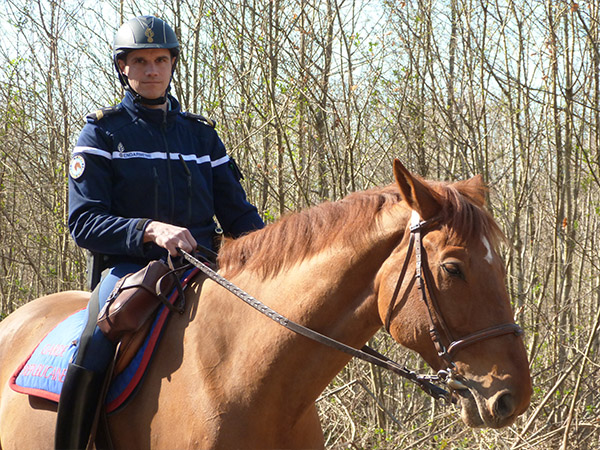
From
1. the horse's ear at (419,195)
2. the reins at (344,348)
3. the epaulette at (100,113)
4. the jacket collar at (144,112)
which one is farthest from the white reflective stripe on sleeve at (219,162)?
the horse's ear at (419,195)

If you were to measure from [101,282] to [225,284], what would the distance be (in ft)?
2.20

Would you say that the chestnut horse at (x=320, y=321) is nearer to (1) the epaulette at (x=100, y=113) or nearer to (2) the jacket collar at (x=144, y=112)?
(2) the jacket collar at (x=144, y=112)

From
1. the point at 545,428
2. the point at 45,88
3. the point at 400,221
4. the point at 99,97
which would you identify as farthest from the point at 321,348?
the point at 45,88

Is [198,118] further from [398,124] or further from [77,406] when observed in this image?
[398,124]

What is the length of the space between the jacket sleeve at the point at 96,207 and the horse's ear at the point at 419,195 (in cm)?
118

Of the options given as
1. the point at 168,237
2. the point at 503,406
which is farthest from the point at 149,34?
the point at 503,406

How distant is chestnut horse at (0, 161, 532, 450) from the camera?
2357mm

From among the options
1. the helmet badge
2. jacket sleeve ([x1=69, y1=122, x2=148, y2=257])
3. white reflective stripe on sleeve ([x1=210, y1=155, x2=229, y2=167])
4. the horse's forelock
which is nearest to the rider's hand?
jacket sleeve ([x1=69, y1=122, x2=148, y2=257])

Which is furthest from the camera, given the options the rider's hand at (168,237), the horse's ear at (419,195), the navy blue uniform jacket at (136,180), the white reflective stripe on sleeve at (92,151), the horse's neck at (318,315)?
the white reflective stripe on sleeve at (92,151)

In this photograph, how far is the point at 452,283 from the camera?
238cm

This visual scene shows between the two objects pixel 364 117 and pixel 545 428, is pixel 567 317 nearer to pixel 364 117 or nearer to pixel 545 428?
pixel 545 428

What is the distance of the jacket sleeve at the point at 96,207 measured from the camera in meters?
3.03

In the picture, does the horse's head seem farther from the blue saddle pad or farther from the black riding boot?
the black riding boot

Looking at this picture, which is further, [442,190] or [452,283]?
[442,190]
